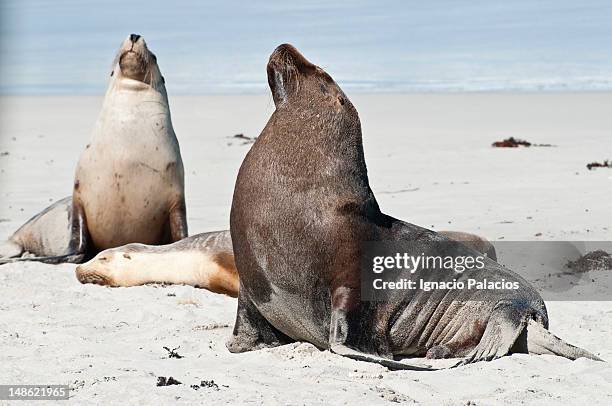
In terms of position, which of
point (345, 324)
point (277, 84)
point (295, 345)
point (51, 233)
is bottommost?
point (295, 345)

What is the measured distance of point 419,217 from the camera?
1004 centimetres

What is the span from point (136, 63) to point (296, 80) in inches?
134

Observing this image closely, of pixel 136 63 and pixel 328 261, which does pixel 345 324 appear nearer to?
pixel 328 261

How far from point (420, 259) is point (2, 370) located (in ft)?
6.71

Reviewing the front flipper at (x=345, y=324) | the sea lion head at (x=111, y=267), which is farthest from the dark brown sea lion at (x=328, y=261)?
the sea lion head at (x=111, y=267)

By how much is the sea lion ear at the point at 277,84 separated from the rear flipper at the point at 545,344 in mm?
1644

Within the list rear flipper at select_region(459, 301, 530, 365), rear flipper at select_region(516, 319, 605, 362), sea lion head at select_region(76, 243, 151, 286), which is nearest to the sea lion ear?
rear flipper at select_region(459, 301, 530, 365)

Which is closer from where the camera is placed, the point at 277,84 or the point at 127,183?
the point at 277,84

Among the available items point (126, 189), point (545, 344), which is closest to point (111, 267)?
point (126, 189)

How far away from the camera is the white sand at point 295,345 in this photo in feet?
14.8

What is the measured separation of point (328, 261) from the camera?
502 centimetres

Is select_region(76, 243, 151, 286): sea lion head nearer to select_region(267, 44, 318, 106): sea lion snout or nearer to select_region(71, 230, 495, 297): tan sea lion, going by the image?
select_region(71, 230, 495, 297): tan sea lion

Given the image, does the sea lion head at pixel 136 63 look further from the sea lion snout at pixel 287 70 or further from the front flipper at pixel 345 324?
the front flipper at pixel 345 324

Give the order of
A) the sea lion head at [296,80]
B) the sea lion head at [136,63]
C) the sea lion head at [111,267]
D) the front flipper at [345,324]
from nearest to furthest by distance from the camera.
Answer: the front flipper at [345,324]
the sea lion head at [296,80]
the sea lion head at [111,267]
the sea lion head at [136,63]
